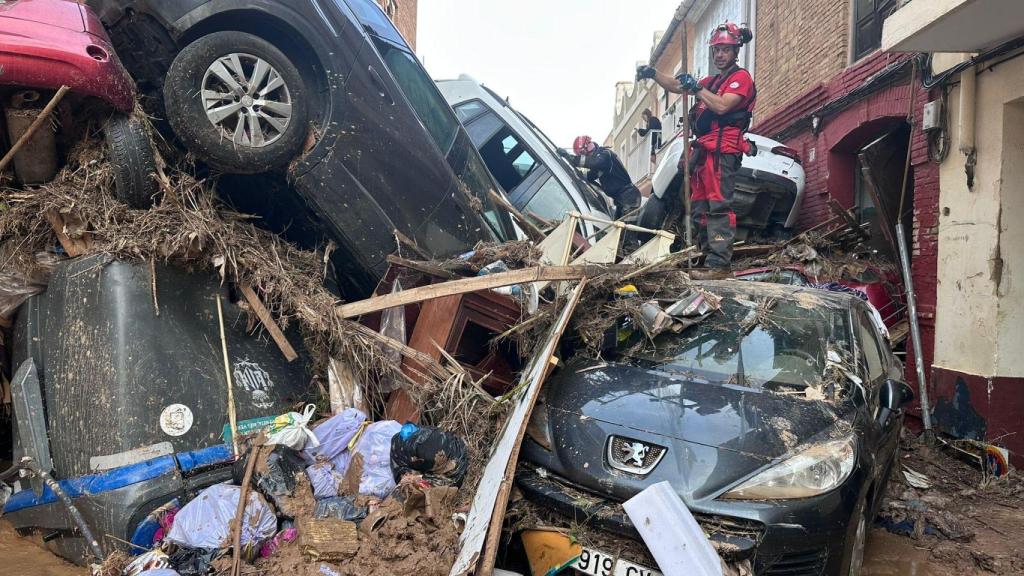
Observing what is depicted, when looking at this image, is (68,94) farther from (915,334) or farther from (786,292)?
(915,334)

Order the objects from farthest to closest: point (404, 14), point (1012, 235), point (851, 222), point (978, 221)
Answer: point (404, 14) → point (851, 222) → point (978, 221) → point (1012, 235)

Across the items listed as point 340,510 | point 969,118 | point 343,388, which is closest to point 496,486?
point 340,510

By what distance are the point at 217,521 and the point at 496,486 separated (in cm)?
→ 134

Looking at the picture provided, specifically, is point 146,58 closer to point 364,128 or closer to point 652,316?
point 364,128

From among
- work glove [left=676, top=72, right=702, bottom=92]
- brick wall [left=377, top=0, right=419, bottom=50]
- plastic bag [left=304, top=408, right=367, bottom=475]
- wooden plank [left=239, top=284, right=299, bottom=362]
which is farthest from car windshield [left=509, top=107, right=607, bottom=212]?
brick wall [left=377, top=0, right=419, bottom=50]

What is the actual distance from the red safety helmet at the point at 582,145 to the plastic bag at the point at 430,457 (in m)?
6.80

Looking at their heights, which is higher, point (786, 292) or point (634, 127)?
point (634, 127)

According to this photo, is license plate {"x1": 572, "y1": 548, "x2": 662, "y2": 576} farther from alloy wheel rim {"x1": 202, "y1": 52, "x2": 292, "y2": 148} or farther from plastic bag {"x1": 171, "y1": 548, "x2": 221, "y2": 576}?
alloy wheel rim {"x1": 202, "y1": 52, "x2": 292, "y2": 148}

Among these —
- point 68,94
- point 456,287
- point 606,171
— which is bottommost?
point 456,287

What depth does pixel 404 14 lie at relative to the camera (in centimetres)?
1761

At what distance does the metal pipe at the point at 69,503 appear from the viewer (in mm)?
3068

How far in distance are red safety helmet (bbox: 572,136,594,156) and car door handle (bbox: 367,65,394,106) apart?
17.2 ft

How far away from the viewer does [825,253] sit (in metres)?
7.52

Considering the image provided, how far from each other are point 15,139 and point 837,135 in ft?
29.1
